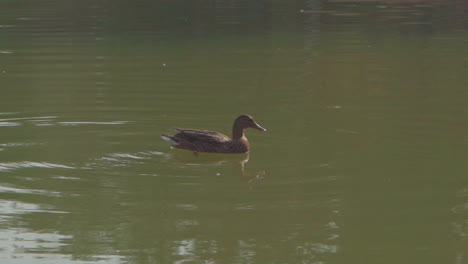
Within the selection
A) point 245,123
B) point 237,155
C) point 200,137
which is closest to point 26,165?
point 200,137

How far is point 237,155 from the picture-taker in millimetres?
12102

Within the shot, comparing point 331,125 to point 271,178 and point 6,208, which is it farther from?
point 6,208

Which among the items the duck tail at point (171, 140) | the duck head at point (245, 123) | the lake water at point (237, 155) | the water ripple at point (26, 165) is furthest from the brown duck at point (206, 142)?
the water ripple at point (26, 165)

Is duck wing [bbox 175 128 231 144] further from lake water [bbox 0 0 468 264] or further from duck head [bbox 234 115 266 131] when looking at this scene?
duck head [bbox 234 115 266 131]

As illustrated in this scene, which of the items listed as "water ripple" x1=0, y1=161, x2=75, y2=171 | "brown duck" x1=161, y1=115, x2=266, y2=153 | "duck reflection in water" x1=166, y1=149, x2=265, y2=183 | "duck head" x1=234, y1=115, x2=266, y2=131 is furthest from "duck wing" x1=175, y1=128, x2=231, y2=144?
"water ripple" x1=0, y1=161, x2=75, y2=171

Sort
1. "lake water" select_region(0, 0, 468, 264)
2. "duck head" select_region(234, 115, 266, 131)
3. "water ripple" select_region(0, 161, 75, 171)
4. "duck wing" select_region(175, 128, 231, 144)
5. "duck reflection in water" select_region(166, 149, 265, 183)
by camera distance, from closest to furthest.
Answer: "lake water" select_region(0, 0, 468, 264), "water ripple" select_region(0, 161, 75, 171), "duck reflection in water" select_region(166, 149, 265, 183), "duck wing" select_region(175, 128, 231, 144), "duck head" select_region(234, 115, 266, 131)

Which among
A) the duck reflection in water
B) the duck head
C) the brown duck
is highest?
the duck head

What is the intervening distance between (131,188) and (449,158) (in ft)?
12.2

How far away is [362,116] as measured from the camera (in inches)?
548

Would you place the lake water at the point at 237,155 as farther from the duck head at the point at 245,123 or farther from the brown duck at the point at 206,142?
the duck head at the point at 245,123

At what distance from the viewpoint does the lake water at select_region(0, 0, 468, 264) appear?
854 cm

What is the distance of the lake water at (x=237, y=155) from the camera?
8.54 meters

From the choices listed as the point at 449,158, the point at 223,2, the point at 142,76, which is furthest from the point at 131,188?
the point at 223,2

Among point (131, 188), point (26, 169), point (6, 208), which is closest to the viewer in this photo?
point (6, 208)
